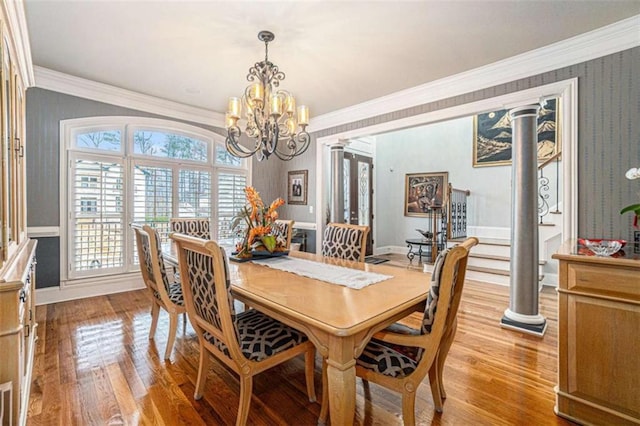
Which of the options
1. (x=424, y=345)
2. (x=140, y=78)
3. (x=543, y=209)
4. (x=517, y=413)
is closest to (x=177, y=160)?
(x=140, y=78)

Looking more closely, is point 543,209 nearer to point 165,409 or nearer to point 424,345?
point 424,345

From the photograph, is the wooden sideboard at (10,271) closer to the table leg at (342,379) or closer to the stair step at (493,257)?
the table leg at (342,379)

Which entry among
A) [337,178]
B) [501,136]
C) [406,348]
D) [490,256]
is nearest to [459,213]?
[490,256]

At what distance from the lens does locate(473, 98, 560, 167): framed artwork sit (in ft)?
17.5

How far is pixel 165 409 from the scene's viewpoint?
1.78 meters

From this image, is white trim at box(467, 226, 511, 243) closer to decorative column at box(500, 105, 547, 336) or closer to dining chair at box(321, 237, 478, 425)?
decorative column at box(500, 105, 547, 336)

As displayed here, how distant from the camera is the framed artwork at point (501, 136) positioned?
5332 millimetres

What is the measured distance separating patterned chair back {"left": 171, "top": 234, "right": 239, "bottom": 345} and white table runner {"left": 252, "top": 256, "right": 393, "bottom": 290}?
64 cm

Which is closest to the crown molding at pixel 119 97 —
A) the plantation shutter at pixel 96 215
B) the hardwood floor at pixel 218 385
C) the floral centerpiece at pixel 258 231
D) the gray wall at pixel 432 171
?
the plantation shutter at pixel 96 215

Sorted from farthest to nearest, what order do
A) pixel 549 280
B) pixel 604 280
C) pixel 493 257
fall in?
pixel 493 257, pixel 549 280, pixel 604 280

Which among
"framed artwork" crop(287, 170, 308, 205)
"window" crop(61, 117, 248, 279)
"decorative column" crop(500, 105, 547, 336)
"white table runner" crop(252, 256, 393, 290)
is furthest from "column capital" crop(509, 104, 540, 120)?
"window" crop(61, 117, 248, 279)

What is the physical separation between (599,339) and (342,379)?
4.83 feet

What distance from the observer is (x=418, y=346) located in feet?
4.69

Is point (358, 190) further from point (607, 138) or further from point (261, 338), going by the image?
Result: point (261, 338)
